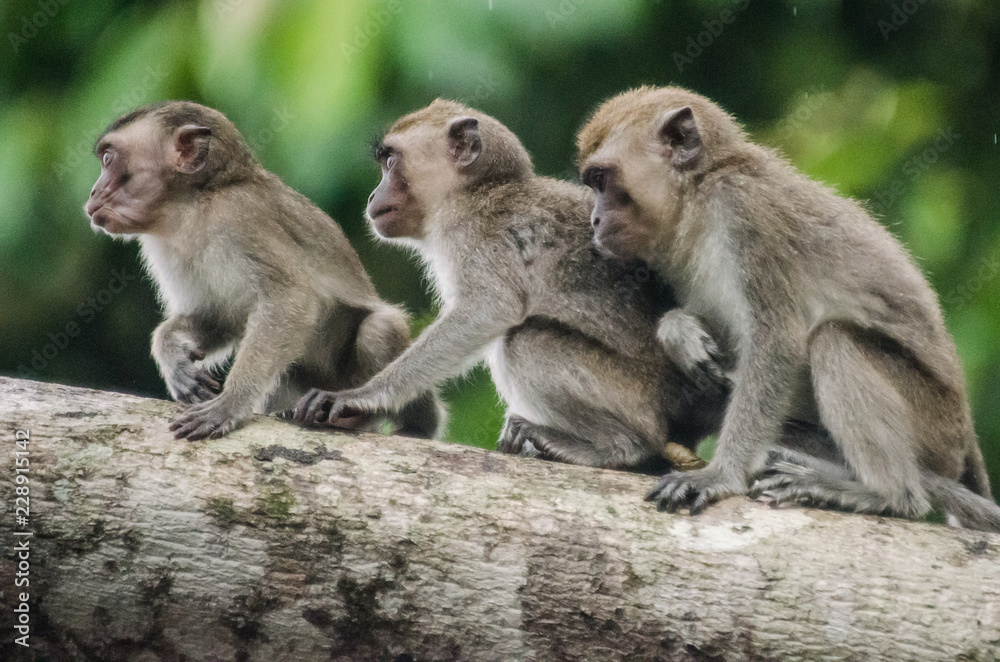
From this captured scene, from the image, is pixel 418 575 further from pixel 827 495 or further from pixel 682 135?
pixel 682 135

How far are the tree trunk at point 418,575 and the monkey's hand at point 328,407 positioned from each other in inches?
29.0

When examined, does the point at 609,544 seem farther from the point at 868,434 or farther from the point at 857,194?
the point at 857,194

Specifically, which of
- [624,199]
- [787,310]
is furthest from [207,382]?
[787,310]

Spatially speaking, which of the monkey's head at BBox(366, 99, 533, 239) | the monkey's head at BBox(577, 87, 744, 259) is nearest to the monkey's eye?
the monkey's head at BBox(577, 87, 744, 259)

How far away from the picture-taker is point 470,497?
6102mm

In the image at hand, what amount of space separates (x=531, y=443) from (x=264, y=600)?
8.45 ft

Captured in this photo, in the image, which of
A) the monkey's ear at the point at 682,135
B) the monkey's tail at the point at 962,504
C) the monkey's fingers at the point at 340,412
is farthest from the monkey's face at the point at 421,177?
the monkey's tail at the point at 962,504

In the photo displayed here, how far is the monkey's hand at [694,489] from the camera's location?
6.25m

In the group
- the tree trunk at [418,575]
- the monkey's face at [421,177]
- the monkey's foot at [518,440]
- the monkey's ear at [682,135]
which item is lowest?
the tree trunk at [418,575]

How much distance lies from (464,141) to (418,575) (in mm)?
3960

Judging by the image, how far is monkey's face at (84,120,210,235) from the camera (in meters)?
7.82

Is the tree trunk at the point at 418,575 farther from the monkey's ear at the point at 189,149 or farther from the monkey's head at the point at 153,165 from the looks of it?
the monkey's ear at the point at 189,149

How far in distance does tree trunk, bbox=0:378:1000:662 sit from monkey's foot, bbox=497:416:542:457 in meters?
1.45

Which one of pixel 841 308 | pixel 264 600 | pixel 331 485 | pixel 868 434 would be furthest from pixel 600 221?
pixel 264 600
